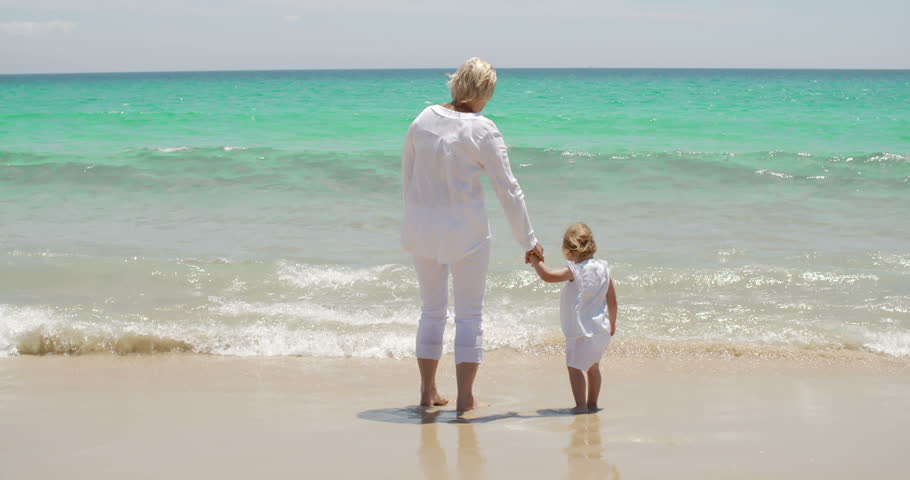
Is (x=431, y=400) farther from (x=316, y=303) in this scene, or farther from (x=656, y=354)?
(x=316, y=303)

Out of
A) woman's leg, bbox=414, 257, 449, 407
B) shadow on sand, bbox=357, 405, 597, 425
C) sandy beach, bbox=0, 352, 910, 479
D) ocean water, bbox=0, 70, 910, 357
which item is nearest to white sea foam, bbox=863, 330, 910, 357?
ocean water, bbox=0, 70, 910, 357

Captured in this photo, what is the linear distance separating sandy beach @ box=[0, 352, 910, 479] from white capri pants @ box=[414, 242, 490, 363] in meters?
0.30

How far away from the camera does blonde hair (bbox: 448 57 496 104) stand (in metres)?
3.60

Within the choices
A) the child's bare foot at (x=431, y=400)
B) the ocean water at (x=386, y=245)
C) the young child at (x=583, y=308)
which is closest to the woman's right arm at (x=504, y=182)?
the young child at (x=583, y=308)

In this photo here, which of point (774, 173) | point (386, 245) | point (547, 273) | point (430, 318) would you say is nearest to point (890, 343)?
point (547, 273)

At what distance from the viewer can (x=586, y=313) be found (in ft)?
12.7

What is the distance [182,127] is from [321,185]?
12.4m

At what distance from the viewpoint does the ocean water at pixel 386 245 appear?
546 cm

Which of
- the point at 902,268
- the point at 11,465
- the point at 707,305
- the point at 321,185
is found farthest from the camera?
the point at 321,185

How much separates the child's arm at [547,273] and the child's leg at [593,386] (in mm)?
453

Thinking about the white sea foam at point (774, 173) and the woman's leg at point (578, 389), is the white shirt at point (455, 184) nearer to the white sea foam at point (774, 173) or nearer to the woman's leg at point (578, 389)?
the woman's leg at point (578, 389)

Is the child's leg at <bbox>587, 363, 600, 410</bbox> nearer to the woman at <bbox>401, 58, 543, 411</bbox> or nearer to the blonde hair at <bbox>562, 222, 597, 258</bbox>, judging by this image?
the blonde hair at <bbox>562, 222, 597, 258</bbox>

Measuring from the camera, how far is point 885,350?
16.7 ft

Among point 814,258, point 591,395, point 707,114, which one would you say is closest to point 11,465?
point 591,395
